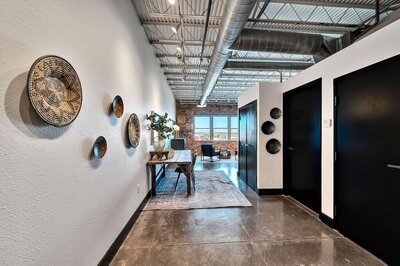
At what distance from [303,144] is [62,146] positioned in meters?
3.55

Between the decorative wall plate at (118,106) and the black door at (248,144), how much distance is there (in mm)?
2848

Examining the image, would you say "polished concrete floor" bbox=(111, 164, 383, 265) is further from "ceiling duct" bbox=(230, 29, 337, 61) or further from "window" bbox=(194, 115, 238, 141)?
"window" bbox=(194, 115, 238, 141)

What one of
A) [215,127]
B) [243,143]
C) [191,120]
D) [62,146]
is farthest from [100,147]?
[215,127]

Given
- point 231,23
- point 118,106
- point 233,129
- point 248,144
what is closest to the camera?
point 118,106

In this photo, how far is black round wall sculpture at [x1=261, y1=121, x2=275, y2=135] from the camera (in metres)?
3.92

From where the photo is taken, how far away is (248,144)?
15.3 ft

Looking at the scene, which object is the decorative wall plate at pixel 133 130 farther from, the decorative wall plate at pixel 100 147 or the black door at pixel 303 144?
the black door at pixel 303 144

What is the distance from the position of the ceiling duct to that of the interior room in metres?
0.02

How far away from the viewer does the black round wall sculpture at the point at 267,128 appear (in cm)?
392

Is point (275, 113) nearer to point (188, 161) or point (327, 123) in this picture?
point (327, 123)

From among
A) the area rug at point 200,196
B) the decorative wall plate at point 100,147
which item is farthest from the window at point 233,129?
the decorative wall plate at point 100,147

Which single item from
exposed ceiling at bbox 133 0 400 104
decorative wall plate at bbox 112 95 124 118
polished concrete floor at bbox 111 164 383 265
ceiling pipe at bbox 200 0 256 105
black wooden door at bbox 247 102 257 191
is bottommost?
polished concrete floor at bbox 111 164 383 265

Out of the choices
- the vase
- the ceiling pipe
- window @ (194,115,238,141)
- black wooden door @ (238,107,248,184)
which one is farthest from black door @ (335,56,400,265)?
window @ (194,115,238,141)

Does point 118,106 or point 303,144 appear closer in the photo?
point 118,106
